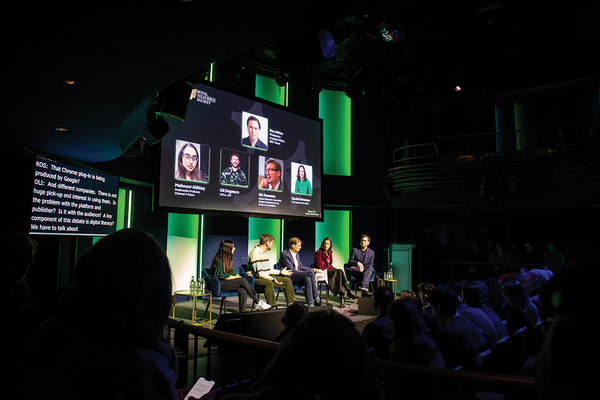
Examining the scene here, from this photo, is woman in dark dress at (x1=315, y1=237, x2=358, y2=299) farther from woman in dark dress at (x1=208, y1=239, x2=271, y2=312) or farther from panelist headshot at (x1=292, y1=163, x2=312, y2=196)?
woman in dark dress at (x1=208, y1=239, x2=271, y2=312)

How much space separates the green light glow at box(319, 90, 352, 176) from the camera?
10.9m

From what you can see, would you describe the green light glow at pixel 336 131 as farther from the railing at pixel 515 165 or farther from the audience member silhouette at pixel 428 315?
the audience member silhouette at pixel 428 315

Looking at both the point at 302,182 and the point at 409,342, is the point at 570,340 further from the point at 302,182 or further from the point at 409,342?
the point at 302,182

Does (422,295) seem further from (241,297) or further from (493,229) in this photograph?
(493,229)

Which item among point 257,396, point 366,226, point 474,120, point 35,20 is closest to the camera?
point 257,396

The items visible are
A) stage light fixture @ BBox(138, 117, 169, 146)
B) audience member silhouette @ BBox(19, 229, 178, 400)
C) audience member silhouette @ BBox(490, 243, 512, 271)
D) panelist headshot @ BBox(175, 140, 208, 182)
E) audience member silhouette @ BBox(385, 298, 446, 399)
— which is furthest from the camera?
audience member silhouette @ BBox(490, 243, 512, 271)

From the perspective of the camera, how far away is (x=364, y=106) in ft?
37.2

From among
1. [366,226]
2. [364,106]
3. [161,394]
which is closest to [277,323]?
[161,394]

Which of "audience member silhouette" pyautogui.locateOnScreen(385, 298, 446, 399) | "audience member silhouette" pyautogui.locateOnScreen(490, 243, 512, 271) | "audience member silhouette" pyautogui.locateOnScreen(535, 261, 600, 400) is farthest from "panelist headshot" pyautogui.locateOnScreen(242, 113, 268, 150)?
"audience member silhouette" pyautogui.locateOnScreen(490, 243, 512, 271)

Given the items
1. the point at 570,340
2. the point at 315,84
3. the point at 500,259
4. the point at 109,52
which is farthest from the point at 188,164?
the point at 500,259

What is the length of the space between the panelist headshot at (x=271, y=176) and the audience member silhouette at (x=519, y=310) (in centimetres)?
436

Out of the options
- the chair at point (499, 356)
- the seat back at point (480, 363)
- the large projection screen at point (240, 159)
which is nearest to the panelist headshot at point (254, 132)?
the large projection screen at point (240, 159)

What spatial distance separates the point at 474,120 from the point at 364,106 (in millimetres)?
4593

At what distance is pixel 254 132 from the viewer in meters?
6.68
